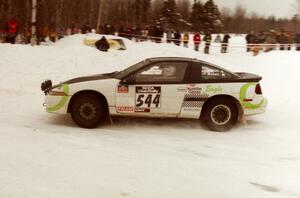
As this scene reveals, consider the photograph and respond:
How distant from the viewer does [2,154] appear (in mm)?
5801

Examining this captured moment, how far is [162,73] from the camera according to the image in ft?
26.3

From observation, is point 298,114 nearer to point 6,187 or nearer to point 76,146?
point 76,146

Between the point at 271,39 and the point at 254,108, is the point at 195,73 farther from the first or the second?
the point at 271,39

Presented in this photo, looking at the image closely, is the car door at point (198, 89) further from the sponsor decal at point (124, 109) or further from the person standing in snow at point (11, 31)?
the person standing in snow at point (11, 31)

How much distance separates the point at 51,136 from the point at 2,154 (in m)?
1.30

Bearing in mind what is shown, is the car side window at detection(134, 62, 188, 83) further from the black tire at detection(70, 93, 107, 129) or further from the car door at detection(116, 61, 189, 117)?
the black tire at detection(70, 93, 107, 129)

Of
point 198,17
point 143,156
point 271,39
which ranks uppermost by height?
point 198,17

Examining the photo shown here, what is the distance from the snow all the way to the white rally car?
0.34 meters

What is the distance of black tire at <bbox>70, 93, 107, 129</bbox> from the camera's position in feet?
25.8

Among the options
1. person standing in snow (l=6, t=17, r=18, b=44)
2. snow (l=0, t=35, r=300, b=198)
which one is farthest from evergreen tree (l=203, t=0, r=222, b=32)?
snow (l=0, t=35, r=300, b=198)

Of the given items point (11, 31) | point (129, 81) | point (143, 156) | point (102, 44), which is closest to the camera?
point (143, 156)

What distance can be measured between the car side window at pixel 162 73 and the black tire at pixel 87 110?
92cm

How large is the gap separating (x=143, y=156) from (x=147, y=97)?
1.87 meters

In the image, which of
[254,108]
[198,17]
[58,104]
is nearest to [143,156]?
[58,104]
